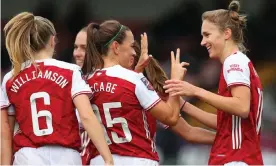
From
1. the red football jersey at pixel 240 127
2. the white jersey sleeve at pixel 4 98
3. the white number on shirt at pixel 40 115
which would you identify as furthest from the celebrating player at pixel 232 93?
the white jersey sleeve at pixel 4 98

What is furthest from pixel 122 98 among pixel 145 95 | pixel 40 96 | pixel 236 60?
pixel 236 60

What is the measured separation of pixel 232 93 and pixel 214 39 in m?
0.42

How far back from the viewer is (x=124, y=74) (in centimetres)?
535

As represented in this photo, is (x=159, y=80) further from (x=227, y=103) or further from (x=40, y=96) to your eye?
(x=40, y=96)

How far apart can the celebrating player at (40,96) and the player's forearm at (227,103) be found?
75cm

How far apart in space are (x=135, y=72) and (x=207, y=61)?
6.55m

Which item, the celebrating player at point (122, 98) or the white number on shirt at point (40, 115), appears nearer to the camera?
the white number on shirt at point (40, 115)

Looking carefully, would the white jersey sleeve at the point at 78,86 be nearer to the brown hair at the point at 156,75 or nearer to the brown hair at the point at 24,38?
the brown hair at the point at 24,38

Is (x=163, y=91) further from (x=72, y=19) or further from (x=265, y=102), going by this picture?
(x=72, y=19)

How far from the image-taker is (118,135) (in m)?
5.38

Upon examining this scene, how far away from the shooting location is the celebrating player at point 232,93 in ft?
Result: 17.2

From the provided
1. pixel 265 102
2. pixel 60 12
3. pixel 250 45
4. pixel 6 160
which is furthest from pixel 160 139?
pixel 6 160

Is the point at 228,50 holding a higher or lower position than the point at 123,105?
higher

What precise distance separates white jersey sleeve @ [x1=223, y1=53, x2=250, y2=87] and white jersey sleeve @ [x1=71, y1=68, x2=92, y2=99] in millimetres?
896
